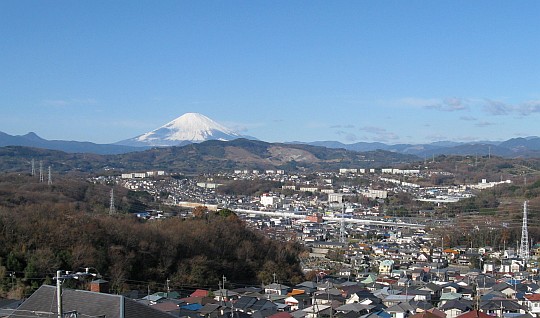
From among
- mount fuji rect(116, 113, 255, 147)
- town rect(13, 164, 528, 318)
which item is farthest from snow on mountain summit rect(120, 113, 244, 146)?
town rect(13, 164, 528, 318)

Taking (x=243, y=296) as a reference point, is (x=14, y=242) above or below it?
above

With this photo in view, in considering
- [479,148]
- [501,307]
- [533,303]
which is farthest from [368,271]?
[479,148]

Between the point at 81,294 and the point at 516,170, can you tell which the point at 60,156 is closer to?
the point at 516,170

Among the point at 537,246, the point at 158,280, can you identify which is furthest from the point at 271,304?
the point at 537,246

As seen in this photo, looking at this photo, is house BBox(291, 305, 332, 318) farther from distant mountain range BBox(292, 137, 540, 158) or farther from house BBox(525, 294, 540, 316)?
distant mountain range BBox(292, 137, 540, 158)

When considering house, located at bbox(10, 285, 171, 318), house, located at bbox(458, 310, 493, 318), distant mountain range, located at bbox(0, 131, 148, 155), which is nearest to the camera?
house, located at bbox(10, 285, 171, 318)

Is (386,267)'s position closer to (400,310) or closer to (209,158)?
(400,310)
